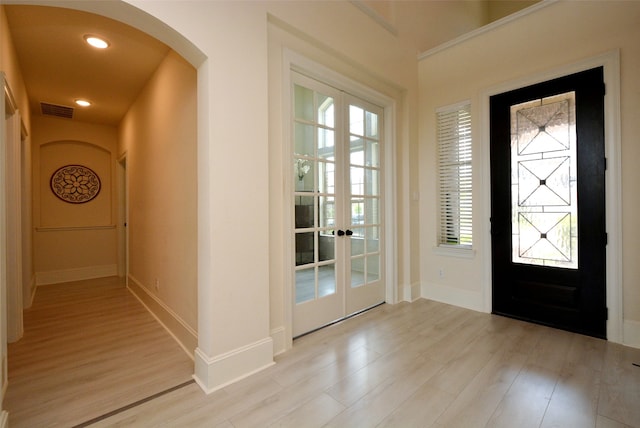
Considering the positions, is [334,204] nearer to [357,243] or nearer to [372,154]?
[357,243]

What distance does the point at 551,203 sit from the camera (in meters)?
2.71

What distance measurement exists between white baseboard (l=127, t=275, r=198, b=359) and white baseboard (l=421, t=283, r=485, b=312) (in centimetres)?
266

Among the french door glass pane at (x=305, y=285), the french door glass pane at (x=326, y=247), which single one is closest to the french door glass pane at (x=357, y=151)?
the french door glass pane at (x=326, y=247)

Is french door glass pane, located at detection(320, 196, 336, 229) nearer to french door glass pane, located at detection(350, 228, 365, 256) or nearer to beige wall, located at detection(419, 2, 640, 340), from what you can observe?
french door glass pane, located at detection(350, 228, 365, 256)

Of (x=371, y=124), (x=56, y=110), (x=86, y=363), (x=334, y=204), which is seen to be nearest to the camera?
(x=86, y=363)

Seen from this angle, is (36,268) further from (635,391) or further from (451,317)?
(635,391)

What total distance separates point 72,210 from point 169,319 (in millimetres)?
3787

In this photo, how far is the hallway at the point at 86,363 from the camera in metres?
1.69

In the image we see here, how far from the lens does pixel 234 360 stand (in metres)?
1.91

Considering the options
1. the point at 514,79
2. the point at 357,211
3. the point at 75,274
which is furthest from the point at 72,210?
the point at 514,79

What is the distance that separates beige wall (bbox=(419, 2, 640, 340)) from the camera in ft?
7.73

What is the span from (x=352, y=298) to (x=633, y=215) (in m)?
2.46

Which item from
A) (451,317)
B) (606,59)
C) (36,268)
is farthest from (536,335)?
(36,268)

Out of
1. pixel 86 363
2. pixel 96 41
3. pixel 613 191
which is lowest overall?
pixel 86 363
